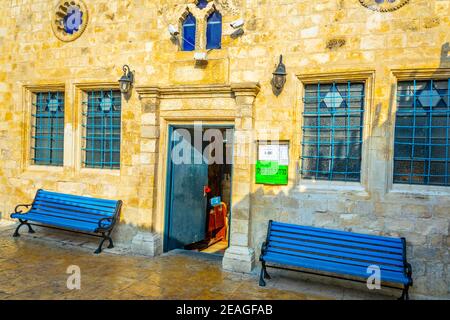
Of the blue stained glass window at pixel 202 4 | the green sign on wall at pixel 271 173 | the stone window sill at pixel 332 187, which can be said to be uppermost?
the blue stained glass window at pixel 202 4

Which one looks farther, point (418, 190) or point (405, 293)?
point (418, 190)

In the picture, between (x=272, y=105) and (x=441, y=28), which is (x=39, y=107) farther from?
(x=441, y=28)

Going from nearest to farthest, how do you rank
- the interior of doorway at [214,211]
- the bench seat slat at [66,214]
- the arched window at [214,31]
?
the arched window at [214,31] < the bench seat slat at [66,214] < the interior of doorway at [214,211]

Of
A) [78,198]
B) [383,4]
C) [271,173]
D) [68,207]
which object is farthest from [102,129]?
[383,4]

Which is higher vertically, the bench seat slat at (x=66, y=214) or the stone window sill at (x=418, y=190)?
the stone window sill at (x=418, y=190)

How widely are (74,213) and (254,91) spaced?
4079 millimetres

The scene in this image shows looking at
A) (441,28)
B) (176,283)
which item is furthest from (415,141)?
(176,283)

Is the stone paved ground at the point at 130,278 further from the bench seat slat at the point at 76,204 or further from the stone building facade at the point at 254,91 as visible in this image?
the bench seat slat at the point at 76,204

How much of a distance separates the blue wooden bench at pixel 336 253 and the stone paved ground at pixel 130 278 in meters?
0.31

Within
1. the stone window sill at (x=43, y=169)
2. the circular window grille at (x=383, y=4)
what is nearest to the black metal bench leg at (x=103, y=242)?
the stone window sill at (x=43, y=169)

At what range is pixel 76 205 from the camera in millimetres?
6496

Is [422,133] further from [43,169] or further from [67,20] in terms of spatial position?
[43,169]

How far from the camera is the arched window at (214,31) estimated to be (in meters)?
5.82

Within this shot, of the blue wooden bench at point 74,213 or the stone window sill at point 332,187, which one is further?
the blue wooden bench at point 74,213
